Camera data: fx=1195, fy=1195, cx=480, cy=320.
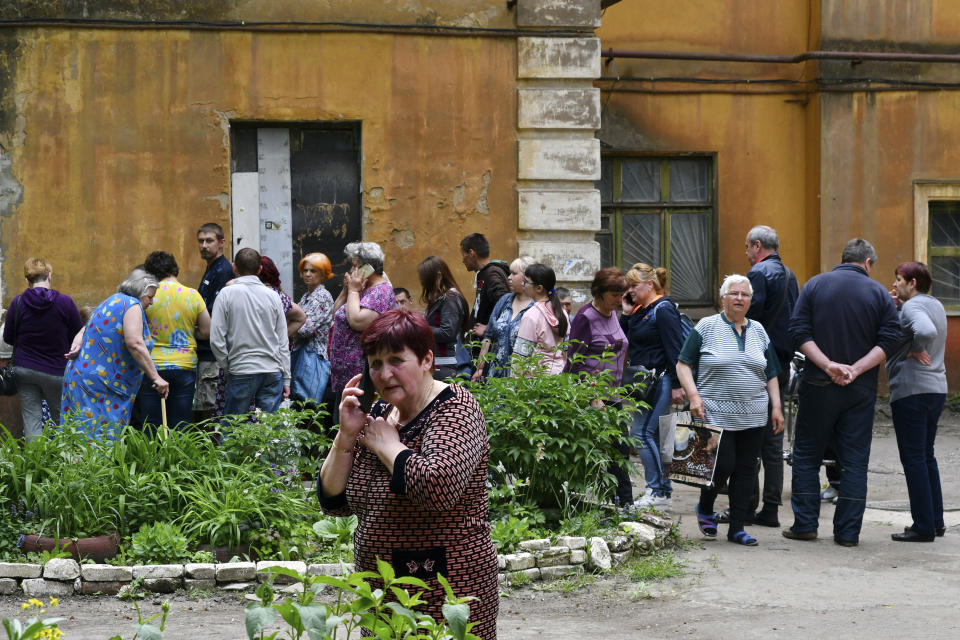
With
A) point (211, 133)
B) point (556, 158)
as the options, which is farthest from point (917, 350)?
point (211, 133)

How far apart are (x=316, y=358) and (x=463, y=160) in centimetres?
290

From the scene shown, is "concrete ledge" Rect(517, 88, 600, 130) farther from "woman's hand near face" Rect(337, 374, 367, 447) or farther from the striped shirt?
"woman's hand near face" Rect(337, 374, 367, 447)

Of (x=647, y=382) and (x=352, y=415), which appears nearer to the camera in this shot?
(x=352, y=415)

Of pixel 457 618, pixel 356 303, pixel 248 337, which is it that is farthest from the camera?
pixel 356 303

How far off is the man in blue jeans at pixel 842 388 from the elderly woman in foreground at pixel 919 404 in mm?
203

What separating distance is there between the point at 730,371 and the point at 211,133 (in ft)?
19.2

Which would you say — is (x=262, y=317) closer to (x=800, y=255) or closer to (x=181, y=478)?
(x=181, y=478)

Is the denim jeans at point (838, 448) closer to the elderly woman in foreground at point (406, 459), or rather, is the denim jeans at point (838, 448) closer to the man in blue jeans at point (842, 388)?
the man in blue jeans at point (842, 388)

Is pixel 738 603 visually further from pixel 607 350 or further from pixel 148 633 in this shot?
pixel 148 633

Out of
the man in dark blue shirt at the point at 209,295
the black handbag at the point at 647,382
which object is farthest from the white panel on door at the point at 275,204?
the black handbag at the point at 647,382

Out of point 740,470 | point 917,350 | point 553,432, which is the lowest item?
point 740,470

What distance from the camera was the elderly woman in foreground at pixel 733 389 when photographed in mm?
7410

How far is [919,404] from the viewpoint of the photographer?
302 inches

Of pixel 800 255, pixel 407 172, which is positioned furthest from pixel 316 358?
pixel 800 255
